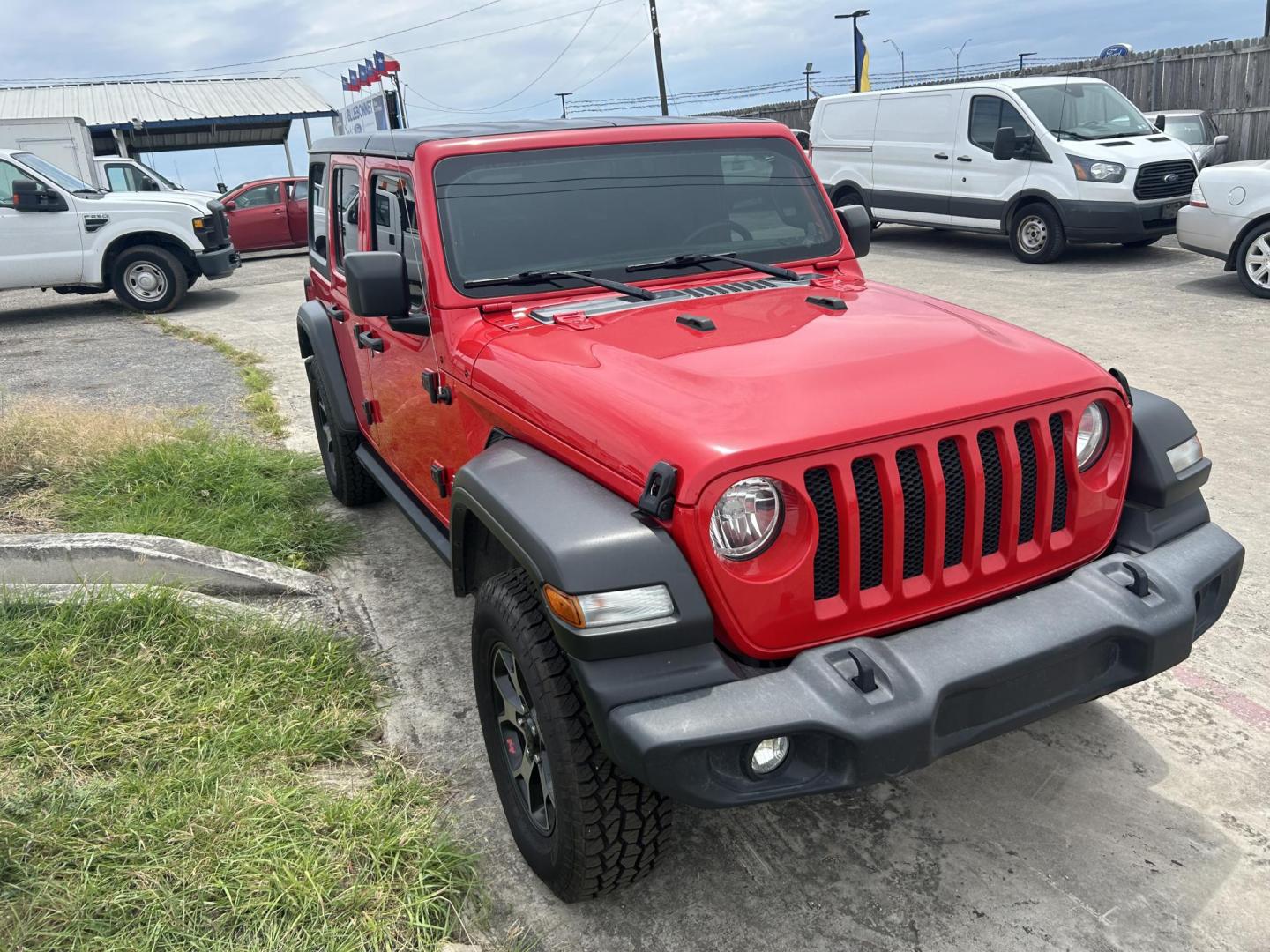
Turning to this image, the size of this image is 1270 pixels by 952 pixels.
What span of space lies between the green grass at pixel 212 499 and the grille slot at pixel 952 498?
323 centimetres

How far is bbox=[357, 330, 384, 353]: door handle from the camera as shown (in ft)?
13.5

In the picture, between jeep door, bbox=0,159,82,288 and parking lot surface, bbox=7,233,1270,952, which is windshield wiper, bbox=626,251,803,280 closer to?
parking lot surface, bbox=7,233,1270,952

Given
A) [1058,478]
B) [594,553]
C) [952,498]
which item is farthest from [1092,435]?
[594,553]

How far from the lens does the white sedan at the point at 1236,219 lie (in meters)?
8.90

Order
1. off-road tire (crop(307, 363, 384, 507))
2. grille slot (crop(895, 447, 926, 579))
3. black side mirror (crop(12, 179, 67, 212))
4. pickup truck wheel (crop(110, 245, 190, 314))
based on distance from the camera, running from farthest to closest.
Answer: pickup truck wheel (crop(110, 245, 190, 314)), black side mirror (crop(12, 179, 67, 212)), off-road tire (crop(307, 363, 384, 507)), grille slot (crop(895, 447, 926, 579))

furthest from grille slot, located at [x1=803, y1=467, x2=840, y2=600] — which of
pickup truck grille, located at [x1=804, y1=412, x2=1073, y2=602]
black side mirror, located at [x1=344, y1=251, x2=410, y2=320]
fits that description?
black side mirror, located at [x1=344, y1=251, x2=410, y2=320]

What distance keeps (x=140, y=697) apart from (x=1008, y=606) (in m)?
2.77

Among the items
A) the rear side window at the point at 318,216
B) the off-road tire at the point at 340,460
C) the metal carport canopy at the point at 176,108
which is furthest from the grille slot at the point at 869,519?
the metal carport canopy at the point at 176,108

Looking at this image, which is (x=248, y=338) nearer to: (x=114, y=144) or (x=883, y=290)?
(x=883, y=290)

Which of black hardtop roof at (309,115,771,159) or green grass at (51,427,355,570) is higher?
black hardtop roof at (309,115,771,159)

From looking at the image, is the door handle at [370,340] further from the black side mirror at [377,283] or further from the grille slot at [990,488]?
the grille slot at [990,488]

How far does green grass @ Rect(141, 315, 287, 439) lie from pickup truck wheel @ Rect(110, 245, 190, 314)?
544 millimetres

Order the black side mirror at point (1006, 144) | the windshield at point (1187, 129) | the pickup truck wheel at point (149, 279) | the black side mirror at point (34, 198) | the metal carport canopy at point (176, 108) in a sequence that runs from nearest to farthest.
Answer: the black side mirror at point (1006, 144), the black side mirror at point (34, 198), the pickup truck wheel at point (149, 279), the windshield at point (1187, 129), the metal carport canopy at point (176, 108)

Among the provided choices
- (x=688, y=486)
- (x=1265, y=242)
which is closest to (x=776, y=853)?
(x=688, y=486)
